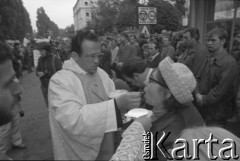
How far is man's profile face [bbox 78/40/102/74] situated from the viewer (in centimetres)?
209

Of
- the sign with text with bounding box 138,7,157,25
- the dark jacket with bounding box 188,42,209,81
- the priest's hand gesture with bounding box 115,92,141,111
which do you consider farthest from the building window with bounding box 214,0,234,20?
the priest's hand gesture with bounding box 115,92,141,111

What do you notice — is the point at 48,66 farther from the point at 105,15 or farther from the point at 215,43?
the point at 105,15

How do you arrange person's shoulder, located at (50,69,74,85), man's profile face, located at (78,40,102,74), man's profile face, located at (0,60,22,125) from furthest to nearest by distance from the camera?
man's profile face, located at (78,40,102,74), person's shoulder, located at (50,69,74,85), man's profile face, located at (0,60,22,125)

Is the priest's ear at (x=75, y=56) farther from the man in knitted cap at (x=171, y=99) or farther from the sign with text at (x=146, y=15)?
the sign with text at (x=146, y=15)

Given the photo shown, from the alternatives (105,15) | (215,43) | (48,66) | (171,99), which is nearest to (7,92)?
(171,99)

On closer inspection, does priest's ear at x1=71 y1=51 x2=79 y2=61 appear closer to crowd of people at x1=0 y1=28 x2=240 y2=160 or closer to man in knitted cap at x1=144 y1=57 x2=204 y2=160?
crowd of people at x1=0 y1=28 x2=240 y2=160

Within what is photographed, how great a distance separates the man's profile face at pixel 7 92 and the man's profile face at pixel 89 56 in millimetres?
1037

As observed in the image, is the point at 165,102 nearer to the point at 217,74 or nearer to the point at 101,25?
the point at 217,74

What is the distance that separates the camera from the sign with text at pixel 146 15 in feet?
23.4

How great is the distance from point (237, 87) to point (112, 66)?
14.7 feet

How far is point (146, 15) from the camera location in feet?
23.6

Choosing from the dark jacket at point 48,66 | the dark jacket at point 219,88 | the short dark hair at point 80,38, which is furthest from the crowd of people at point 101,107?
the dark jacket at point 48,66

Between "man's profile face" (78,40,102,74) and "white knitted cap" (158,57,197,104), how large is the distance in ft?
2.21

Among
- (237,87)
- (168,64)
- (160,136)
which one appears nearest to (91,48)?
(168,64)
